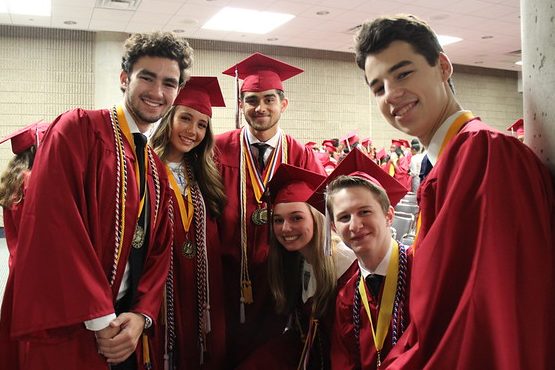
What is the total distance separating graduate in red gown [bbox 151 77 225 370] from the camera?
8.38ft

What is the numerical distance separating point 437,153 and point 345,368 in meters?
1.10

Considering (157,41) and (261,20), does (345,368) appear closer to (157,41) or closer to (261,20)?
(157,41)

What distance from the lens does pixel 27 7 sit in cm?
846

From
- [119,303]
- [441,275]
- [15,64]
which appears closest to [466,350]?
[441,275]

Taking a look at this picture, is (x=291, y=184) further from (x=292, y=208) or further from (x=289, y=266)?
(x=289, y=266)

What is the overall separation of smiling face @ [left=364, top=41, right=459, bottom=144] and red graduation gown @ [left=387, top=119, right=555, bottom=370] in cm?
25

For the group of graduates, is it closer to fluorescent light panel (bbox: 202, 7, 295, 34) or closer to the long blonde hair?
the long blonde hair

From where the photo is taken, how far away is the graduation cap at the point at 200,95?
2820 millimetres

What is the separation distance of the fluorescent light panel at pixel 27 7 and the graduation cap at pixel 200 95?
6.64m

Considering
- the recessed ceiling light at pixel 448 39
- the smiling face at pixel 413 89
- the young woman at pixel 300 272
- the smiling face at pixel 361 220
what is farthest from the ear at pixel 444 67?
the recessed ceiling light at pixel 448 39

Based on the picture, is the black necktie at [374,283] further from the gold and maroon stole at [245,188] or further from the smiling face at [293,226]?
the gold and maroon stole at [245,188]

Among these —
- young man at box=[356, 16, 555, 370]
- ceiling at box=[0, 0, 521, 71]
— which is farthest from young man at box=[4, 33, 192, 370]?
ceiling at box=[0, 0, 521, 71]

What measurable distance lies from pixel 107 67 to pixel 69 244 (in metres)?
9.50

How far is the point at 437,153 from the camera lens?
1.27 meters
